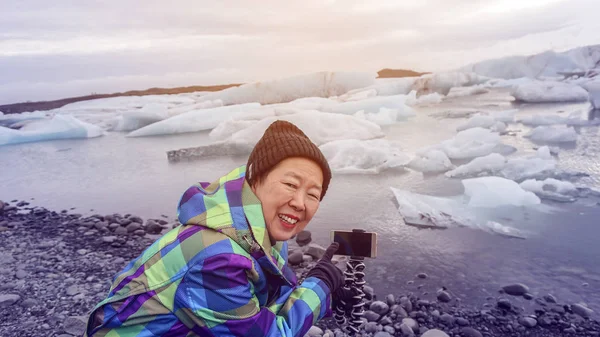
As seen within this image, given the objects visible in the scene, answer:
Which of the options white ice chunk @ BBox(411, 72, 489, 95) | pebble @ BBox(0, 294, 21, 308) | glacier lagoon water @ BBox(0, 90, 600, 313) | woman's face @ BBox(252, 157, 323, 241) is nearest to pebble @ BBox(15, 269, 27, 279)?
pebble @ BBox(0, 294, 21, 308)

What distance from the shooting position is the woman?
→ 2.99ft

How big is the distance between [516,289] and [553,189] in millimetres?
1619

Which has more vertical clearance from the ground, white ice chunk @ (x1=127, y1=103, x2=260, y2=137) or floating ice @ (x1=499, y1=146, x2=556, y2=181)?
white ice chunk @ (x1=127, y1=103, x2=260, y2=137)

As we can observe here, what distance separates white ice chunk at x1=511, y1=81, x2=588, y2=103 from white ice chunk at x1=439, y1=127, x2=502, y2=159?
4299 mm

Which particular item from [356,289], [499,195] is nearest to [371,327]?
[356,289]

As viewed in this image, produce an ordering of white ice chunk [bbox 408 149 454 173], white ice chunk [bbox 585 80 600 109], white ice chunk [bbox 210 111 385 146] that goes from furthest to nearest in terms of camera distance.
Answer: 1. white ice chunk [bbox 585 80 600 109]
2. white ice chunk [bbox 210 111 385 146]
3. white ice chunk [bbox 408 149 454 173]

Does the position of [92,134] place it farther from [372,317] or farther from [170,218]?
[372,317]

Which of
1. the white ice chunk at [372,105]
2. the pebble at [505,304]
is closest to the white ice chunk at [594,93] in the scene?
the white ice chunk at [372,105]

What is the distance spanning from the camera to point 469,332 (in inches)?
70.1

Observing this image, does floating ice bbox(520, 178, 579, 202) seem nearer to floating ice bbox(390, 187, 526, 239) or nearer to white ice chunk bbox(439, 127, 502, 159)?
floating ice bbox(390, 187, 526, 239)

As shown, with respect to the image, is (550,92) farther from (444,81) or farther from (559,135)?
(559,135)

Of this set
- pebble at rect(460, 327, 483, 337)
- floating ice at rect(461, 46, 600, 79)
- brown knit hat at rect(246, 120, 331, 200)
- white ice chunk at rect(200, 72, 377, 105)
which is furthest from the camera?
white ice chunk at rect(200, 72, 377, 105)

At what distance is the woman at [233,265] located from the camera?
91 centimetres

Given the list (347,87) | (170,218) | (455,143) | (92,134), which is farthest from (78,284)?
(347,87)
